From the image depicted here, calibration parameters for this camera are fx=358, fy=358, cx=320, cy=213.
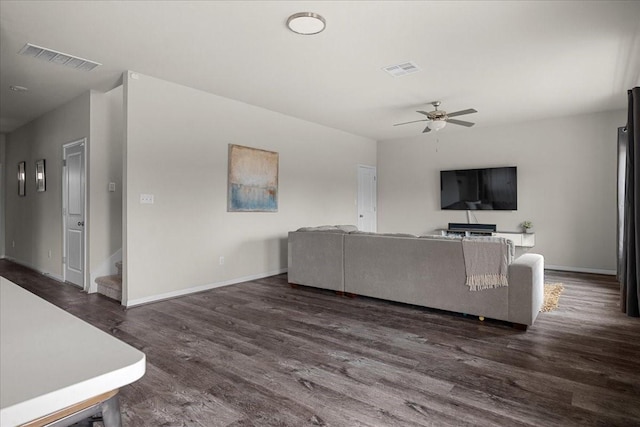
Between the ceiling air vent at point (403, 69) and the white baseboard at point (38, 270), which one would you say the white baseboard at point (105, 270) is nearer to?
the white baseboard at point (38, 270)

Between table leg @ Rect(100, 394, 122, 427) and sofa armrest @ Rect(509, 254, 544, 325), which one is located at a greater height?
table leg @ Rect(100, 394, 122, 427)

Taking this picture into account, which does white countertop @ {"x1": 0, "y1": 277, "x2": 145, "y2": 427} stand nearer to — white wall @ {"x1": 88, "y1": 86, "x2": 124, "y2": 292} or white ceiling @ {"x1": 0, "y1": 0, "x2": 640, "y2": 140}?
white ceiling @ {"x1": 0, "y1": 0, "x2": 640, "y2": 140}

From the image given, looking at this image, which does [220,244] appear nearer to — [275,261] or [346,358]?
[275,261]

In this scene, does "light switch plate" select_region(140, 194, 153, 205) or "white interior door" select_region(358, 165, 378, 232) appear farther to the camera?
"white interior door" select_region(358, 165, 378, 232)

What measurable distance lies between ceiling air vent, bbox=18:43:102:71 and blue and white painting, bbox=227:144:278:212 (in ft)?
6.15

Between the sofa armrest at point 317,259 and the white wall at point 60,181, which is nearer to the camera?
the sofa armrest at point 317,259

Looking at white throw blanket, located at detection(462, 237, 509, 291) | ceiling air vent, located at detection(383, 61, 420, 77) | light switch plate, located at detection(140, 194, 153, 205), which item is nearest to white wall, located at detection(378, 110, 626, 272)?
ceiling air vent, located at detection(383, 61, 420, 77)

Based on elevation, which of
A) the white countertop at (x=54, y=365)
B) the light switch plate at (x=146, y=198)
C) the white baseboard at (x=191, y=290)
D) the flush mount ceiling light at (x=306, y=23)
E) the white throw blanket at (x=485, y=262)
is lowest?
the white baseboard at (x=191, y=290)

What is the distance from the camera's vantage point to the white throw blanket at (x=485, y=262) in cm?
329

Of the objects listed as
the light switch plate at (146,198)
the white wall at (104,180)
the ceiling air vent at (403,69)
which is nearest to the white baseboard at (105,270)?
the white wall at (104,180)

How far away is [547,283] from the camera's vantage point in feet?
17.0

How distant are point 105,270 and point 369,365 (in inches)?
157

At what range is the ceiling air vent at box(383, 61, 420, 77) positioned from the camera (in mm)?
3921

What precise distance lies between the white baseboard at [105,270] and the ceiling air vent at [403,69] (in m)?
4.28
